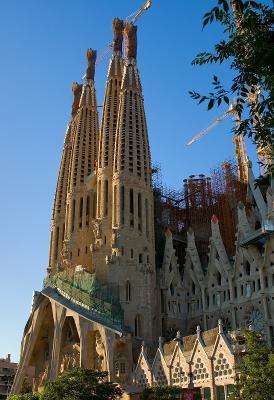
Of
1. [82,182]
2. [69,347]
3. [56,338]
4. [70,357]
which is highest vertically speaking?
[82,182]

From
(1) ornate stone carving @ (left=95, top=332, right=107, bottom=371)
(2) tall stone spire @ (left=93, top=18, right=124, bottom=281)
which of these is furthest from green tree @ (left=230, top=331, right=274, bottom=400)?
Result: (2) tall stone spire @ (left=93, top=18, right=124, bottom=281)

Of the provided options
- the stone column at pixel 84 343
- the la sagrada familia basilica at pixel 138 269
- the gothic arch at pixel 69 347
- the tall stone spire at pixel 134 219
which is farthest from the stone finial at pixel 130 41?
the stone column at pixel 84 343

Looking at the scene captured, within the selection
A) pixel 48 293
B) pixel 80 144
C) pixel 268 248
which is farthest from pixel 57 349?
pixel 80 144

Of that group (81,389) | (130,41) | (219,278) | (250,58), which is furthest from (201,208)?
(250,58)

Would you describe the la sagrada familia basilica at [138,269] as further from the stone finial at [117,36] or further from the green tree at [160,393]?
the green tree at [160,393]

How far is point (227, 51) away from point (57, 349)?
36.9 m

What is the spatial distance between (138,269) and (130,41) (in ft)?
90.0

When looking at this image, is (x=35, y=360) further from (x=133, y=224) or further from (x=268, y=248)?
(x=268, y=248)

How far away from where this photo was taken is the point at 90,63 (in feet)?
216

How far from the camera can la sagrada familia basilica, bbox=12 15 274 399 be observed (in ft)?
125

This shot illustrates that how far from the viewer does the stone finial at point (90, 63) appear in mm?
64787

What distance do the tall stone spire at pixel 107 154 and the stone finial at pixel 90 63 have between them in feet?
18.1

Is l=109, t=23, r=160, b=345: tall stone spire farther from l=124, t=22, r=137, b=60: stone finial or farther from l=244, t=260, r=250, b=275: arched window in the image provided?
l=244, t=260, r=250, b=275: arched window

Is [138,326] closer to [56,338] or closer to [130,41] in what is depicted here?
[56,338]
